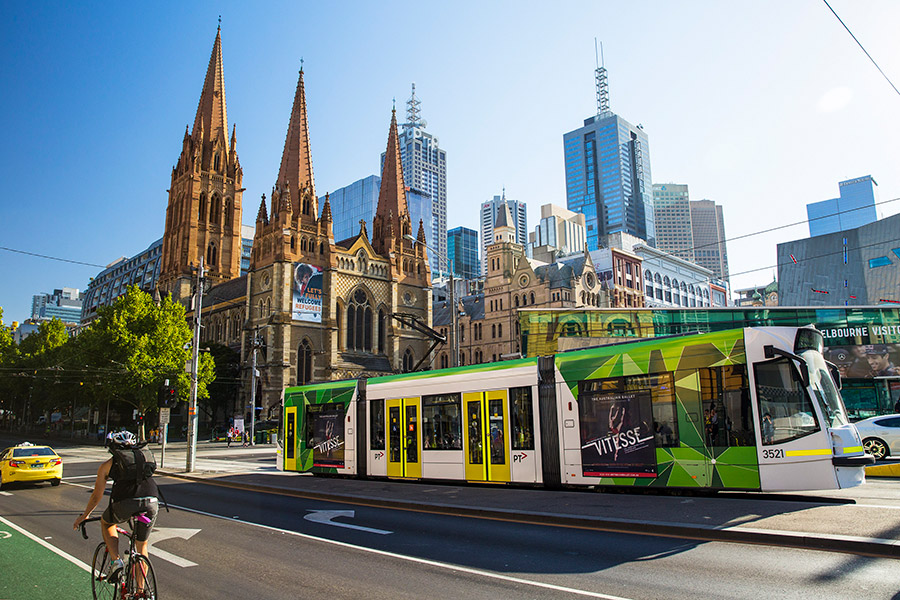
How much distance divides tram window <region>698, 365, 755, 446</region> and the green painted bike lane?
33.5ft

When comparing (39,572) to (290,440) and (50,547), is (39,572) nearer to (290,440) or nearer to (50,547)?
(50,547)

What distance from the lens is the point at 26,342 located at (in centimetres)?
6341

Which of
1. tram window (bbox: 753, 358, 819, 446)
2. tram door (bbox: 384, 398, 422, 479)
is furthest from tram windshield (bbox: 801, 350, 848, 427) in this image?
tram door (bbox: 384, 398, 422, 479)

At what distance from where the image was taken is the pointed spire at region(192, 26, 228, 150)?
266 feet

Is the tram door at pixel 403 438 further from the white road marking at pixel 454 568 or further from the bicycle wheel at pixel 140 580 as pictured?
the bicycle wheel at pixel 140 580

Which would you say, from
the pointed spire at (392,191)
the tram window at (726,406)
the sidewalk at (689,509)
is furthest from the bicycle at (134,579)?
the pointed spire at (392,191)

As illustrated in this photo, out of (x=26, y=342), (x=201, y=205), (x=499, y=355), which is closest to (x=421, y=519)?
(x=499, y=355)

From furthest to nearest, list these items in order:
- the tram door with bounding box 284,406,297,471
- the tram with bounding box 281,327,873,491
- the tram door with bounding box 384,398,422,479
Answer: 1. the tram door with bounding box 284,406,297,471
2. the tram door with bounding box 384,398,422,479
3. the tram with bounding box 281,327,873,491

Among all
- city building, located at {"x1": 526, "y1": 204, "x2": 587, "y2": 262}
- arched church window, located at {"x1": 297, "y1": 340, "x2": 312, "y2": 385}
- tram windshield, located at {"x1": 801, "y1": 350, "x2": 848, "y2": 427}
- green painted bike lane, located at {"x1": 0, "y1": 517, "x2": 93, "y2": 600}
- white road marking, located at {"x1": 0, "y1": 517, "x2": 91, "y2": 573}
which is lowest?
white road marking, located at {"x1": 0, "y1": 517, "x2": 91, "y2": 573}

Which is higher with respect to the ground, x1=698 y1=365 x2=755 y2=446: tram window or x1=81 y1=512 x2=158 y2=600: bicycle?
x1=698 y1=365 x2=755 y2=446: tram window

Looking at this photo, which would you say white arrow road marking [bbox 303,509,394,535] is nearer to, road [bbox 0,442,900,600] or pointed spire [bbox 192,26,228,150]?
road [bbox 0,442,900,600]

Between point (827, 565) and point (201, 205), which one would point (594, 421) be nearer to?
point (827, 565)

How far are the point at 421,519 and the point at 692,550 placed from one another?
4968mm

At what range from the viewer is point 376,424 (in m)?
17.4
